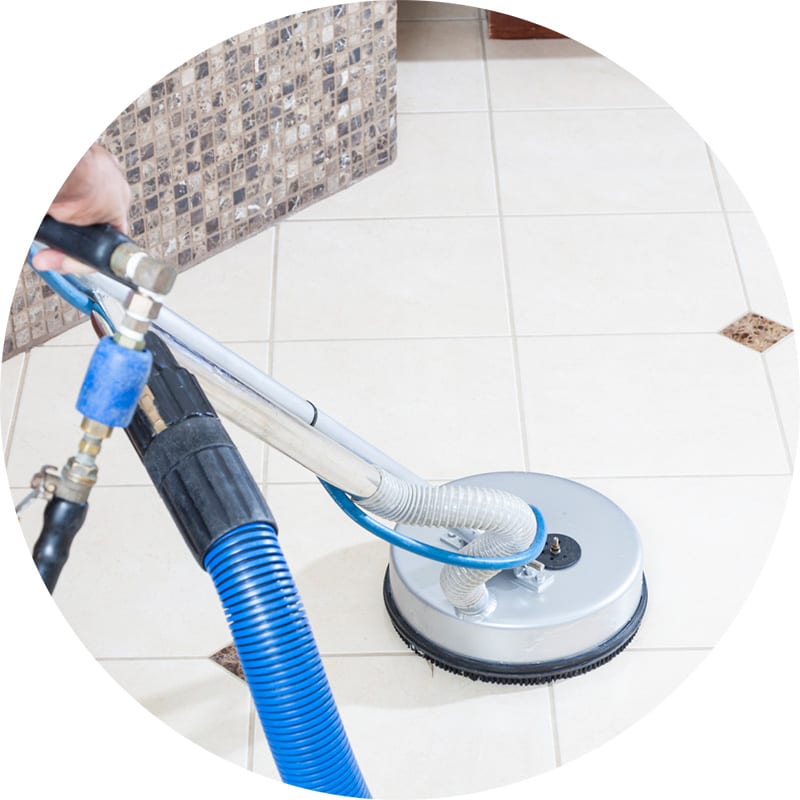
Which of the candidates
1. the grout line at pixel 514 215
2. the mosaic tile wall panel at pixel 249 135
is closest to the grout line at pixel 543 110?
the mosaic tile wall panel at pixel 249 135

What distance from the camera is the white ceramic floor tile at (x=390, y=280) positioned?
2.45 m

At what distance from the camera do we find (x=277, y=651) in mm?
1125

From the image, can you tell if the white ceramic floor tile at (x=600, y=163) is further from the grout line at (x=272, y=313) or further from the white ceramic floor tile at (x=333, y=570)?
the white ceramic floor tile at (x=333, y=570)

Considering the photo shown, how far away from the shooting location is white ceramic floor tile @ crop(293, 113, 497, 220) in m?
2.76

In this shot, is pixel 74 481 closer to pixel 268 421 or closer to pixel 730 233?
pixel 268 421

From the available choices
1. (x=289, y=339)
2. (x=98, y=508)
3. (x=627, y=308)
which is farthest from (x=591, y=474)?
(x=98, y=508)

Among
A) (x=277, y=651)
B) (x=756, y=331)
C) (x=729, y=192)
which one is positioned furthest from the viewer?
(x=729, y=192)

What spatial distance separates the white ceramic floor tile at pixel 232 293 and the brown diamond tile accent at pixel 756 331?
92cm

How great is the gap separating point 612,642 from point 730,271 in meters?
1.06

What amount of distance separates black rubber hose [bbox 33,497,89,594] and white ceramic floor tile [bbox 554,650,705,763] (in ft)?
3.25

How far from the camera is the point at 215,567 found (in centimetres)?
112

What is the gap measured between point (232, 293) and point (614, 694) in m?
1.19

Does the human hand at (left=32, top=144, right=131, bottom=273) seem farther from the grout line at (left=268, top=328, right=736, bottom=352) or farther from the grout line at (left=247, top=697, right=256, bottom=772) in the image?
the grout line at (left=268, top=328, right=736, bottom=352)

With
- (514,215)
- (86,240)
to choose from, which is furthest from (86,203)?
(514,215)
